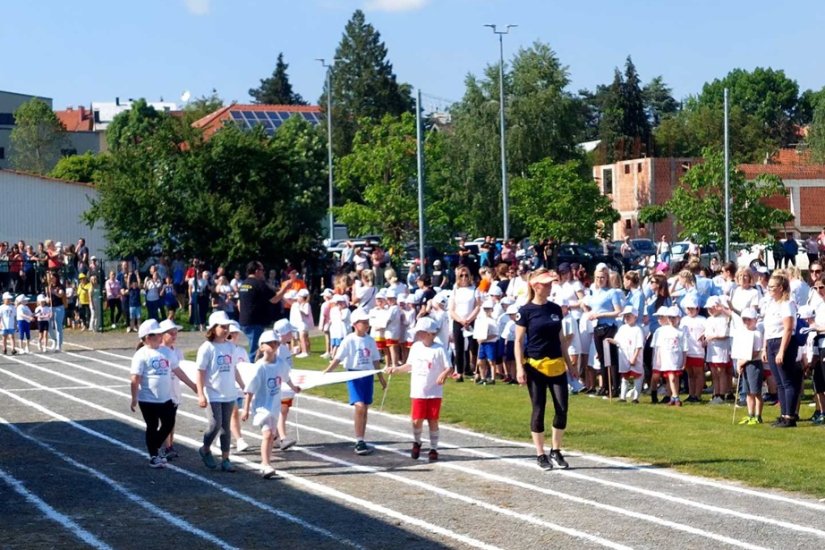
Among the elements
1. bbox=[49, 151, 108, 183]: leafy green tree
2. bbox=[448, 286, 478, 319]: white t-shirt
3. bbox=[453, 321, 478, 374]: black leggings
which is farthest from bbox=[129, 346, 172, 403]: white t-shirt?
bbox=[49, 151, 108, 183]: leafy green tree

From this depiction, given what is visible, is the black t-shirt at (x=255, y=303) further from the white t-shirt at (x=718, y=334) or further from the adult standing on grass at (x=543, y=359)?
the adult standing on grass at (x=543, y=359)

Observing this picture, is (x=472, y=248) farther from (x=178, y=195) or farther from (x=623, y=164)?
(x=623, y=164)

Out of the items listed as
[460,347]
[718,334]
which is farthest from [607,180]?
[718,334]

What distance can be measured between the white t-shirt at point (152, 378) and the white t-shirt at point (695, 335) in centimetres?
900

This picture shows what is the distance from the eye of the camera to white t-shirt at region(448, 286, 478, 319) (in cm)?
2588

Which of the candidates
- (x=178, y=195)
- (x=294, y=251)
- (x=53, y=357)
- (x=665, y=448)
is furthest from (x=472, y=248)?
(x=665, y=448)

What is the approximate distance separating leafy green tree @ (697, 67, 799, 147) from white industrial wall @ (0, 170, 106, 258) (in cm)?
9573

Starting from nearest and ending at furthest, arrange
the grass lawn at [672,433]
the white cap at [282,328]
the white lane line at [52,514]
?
the white lane line at [52,514] < the grass lawn at [672,433] < the white cap at [282,328]

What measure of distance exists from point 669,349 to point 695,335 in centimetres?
52

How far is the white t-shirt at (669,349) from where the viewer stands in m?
21.3

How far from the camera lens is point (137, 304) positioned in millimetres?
41688

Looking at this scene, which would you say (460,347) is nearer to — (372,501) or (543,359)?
(543,359)

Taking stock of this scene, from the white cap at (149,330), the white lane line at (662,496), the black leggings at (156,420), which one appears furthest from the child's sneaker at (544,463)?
the white cap at (149,330)

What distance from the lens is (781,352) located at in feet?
60.0
